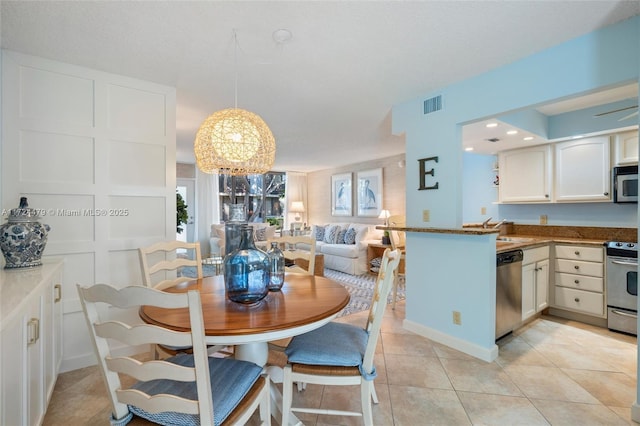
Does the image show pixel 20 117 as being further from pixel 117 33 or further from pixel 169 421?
pixel 169 421

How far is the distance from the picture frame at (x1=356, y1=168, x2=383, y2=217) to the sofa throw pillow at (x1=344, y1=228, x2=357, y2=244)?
0.69 meters

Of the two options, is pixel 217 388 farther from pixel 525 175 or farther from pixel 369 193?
pixel 369 193

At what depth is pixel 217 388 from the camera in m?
1.14

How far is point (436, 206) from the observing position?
2.68 meters

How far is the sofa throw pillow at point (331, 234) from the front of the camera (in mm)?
6194

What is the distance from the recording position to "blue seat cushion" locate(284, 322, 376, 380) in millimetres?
1413

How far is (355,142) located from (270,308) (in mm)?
3733

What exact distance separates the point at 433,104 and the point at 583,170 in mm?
2046

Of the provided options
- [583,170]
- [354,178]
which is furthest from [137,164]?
[354,178]

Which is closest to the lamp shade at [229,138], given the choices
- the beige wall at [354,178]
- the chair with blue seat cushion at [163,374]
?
the chair with blue seat cushion at [163,374]

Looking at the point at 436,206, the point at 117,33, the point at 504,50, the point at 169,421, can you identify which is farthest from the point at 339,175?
the point at 169,421

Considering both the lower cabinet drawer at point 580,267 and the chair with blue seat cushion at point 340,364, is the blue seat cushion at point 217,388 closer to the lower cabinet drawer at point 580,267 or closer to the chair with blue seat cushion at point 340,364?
the chair with blue seat cushion at point 340,364

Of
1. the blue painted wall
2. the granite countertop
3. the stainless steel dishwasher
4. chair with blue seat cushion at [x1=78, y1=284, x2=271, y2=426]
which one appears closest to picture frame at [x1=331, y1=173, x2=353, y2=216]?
the granite countertop

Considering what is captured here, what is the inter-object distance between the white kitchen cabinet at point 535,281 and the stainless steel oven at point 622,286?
1.59ft
